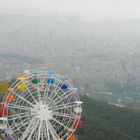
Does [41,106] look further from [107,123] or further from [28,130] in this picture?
[107,123]

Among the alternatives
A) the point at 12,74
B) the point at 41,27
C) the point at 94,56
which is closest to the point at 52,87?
the point at 12,74

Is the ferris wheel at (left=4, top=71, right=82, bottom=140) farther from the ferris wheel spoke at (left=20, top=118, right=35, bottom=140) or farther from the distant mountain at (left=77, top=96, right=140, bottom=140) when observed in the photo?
the distant mountain at (left=77, top=96, right=140, bottom=140)

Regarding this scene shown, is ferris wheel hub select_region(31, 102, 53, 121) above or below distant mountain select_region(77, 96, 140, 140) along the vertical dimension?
above

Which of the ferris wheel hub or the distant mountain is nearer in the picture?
the ferris wheel hub

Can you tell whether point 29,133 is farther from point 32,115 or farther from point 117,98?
point 117,98

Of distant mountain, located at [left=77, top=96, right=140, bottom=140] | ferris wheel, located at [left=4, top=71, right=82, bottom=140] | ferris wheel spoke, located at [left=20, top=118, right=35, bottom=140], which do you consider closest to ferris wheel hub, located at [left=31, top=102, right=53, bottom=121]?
ferris wheel, located at [left=4, top=71, right=82, bottom=140]

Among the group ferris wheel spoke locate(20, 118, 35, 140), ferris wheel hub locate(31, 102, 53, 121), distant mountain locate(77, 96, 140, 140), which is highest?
ferris wheel hub locate(31, 102, 53, 121)

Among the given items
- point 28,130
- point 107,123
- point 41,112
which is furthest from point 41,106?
point 107,123

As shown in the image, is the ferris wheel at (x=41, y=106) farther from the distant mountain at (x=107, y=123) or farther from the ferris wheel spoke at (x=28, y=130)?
the distant mountain at (x=107, y=123)
